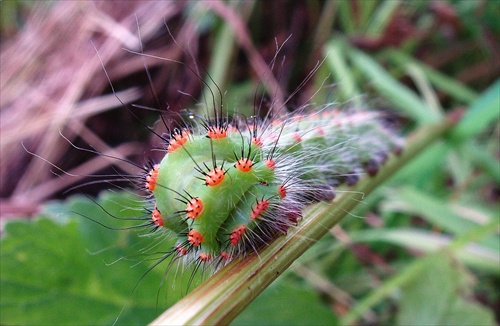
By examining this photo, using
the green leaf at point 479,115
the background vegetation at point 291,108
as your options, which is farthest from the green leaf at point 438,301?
the green leaf at point 479,115

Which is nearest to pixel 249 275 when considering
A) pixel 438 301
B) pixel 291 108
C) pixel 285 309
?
pixel 285 309

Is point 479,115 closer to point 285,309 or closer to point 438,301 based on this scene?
point 438,301

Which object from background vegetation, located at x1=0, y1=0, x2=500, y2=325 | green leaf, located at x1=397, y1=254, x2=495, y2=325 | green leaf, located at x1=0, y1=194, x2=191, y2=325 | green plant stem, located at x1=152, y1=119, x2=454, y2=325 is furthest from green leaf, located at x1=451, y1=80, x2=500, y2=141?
green leaf, located at x1=0, y1=194, x2=191, y2=325

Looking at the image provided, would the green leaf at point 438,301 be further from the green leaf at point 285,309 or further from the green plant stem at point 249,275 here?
the green plant stem at point 249,275

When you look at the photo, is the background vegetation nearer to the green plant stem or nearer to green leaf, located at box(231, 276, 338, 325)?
green leaf, located at box(231, 276, 338, 325)

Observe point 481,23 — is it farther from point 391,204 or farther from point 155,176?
point 155,176

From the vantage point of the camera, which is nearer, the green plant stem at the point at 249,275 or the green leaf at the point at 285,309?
the green plant stem at the point at 249,275
